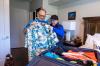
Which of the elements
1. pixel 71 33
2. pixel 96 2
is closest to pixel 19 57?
pixel 71 33

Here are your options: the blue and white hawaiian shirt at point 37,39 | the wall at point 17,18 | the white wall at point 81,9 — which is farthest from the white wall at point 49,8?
the blue and white hawaiian shirt at point 37,39

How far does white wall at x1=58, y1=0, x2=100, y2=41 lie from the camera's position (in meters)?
3.49

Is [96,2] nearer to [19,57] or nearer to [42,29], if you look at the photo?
[42,29]

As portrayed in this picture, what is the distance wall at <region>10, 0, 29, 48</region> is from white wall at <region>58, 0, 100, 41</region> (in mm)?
2011

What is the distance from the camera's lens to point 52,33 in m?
2.47

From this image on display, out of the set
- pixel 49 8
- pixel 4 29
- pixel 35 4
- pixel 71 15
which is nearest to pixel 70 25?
pixel 71 15

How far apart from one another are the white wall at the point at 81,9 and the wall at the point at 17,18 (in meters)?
2.01

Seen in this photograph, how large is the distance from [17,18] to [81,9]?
2.86m

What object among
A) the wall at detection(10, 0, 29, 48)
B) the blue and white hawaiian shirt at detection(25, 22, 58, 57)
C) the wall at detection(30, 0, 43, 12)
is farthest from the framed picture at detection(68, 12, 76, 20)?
the wall at detection(10, 0, 29, 48)

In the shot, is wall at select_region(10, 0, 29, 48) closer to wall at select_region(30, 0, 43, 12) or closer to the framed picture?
wall at select_region(30, 0, 43, 12)

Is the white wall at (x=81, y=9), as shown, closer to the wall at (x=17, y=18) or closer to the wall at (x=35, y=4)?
the wall at (x=35, y=4)

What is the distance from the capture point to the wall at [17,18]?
5352 mm

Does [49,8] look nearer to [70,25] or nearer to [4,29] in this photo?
[70,25]

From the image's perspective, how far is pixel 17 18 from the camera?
18.0ft
